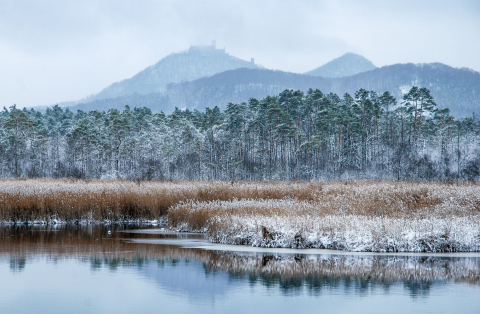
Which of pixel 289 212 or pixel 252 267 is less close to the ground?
pixel 289 212

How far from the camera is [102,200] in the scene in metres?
26.0

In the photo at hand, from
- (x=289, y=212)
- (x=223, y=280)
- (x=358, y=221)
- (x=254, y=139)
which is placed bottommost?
(x=223, y=280)

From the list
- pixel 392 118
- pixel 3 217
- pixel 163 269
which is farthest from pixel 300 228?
pixel 392 118

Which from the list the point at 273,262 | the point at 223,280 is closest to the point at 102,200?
the point at 273,262

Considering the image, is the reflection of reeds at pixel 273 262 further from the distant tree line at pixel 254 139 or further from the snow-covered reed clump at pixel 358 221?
the distant tree line at pixel 254 139

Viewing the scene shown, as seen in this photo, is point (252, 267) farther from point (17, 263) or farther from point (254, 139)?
point (254, 139)

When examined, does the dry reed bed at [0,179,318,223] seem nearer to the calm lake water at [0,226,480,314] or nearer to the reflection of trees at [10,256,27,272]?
the calm lake water at [0,226,480,314]

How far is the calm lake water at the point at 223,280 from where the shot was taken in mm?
10281

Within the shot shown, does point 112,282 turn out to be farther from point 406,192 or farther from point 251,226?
point 406,192

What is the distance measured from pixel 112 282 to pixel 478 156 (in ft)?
199

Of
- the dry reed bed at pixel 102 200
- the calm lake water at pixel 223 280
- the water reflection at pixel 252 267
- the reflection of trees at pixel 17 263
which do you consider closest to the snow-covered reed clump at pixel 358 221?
the calm lake water at pixel 223 280

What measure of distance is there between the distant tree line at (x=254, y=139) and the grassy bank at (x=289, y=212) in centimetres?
3661

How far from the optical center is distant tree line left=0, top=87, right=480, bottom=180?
67438 millimetres

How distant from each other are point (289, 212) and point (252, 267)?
228 inches
